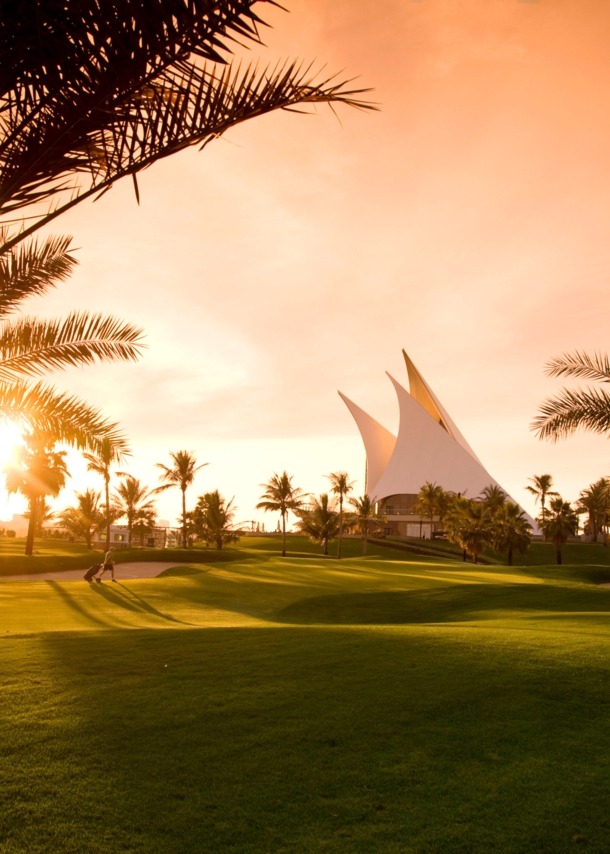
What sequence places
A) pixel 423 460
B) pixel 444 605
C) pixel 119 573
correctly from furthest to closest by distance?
1. pixel 423 460
2. pixel 119 573
3. pixel 444 605

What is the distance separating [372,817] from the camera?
3.65 meters

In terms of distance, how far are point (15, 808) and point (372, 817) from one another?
6.52ft

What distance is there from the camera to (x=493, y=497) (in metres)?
61.1

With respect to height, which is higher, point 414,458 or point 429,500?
point 414,458

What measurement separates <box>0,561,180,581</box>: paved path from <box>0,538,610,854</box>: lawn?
63.9ft

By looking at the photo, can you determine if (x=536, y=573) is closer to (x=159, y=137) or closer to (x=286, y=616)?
(x=286, y=616)

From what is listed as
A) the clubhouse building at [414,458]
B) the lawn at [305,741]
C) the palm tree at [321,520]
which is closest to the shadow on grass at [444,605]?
the lawn at [305,741]

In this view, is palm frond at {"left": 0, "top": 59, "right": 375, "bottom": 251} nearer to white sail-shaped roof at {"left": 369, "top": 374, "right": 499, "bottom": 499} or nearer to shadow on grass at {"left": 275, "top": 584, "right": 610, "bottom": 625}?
shadow on grass at {"left": 275, "top": 584, "right": 610, "bottom": 625}

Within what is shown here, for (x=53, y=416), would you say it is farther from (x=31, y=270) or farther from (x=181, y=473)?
(x=181, y=473)

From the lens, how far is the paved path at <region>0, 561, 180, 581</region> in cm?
2603

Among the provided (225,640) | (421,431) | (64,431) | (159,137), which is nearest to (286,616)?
(225,640)

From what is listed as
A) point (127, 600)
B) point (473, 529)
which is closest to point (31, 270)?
point (127, 600)

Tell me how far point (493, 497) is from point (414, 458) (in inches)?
522

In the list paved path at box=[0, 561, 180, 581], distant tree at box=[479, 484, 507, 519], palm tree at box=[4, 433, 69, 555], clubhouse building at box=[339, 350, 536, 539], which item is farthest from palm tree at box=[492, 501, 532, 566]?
palm tree at box=[4, 433, 69, 555]
